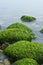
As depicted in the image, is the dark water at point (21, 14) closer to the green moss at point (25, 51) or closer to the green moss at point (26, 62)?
the green moss at point (25, 51)

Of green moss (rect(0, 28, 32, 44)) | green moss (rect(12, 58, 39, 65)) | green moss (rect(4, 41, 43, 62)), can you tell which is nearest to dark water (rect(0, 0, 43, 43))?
green moss (rect(0, 28, 32, 44))

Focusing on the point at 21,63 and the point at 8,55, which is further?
the point at 8,55

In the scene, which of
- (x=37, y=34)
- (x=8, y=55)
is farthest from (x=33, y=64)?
(x=37, y=34)

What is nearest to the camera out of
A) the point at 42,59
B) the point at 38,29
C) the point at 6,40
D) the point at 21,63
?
the point at 21,63

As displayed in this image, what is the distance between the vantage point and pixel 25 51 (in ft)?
49.9

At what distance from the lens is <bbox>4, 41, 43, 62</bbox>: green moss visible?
49.1 feet

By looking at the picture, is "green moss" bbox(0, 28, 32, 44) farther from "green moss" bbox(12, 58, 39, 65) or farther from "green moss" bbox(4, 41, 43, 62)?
"green moss" bbox(12, 58, 39, 65)

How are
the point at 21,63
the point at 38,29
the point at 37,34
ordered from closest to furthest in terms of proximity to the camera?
the point at 21,63
the point at 37,34
the point at 38,29

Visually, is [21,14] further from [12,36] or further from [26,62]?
[26,62]

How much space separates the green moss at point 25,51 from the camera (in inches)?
589

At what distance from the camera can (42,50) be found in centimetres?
1548

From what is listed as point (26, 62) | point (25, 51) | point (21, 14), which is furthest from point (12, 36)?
point (21, 14)

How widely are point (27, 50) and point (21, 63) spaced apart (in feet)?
5.74

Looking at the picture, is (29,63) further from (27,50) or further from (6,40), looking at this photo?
(6,40)
